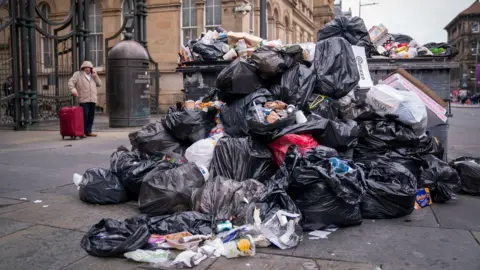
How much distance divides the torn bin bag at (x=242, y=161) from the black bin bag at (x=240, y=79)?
65cm

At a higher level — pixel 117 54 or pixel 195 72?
pixel 117 54

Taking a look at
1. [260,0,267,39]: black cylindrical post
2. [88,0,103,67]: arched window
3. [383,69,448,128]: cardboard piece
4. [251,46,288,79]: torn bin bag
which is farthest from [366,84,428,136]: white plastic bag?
[88,0,103,67]: arched window

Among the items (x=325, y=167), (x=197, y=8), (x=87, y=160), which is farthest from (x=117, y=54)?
(x=325, y=167)

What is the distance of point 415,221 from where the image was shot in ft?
12.3

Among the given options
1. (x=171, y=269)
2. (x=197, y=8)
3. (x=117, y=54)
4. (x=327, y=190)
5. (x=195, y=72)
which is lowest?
(x=171, y=269)

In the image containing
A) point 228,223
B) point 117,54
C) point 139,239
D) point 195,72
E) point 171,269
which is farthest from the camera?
point 117,54

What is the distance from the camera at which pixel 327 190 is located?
350 centimetres

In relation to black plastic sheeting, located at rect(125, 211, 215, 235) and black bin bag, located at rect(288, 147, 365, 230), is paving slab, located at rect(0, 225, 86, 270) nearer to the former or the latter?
black plastic sheeting, located at rect(125, 211, 215, 235)

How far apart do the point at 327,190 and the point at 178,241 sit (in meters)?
1.24

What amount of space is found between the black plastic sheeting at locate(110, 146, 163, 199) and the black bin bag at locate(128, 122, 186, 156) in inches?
11.0

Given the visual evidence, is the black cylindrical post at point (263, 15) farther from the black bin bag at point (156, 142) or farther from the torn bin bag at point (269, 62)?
the black bin bag at point (156, 142)

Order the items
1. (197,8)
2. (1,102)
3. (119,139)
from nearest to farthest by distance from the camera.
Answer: (119,139) < (1,102) < (197,8)

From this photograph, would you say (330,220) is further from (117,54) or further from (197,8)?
(197,8)

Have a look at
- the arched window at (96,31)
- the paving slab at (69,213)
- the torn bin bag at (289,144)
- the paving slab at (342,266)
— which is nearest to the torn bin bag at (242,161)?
the torn bin bag at (289,144)
